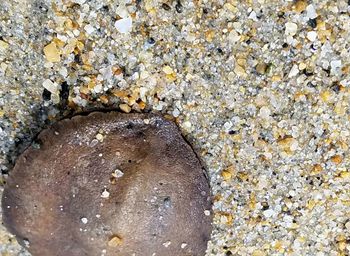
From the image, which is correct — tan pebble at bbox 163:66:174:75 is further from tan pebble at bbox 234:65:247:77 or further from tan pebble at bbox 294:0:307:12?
tan pebble at bbox 294:0:307:12

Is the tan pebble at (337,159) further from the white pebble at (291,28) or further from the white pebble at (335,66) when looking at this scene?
the white pebble at (291,28)

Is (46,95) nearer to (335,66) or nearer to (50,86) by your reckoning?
(50,86)

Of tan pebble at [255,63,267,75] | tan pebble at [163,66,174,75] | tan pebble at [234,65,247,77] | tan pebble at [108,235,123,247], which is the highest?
tan pebble at [255,63,267,75]

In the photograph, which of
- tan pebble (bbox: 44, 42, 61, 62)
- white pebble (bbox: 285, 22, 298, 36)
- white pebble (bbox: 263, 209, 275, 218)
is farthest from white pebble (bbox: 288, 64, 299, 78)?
tan pebble (bbox: 44, 42, 61, 62)

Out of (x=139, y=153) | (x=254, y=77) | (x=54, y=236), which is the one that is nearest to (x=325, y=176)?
(x=254, y=77)

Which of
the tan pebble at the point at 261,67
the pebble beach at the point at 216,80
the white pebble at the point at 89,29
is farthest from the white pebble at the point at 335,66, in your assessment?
the white pebble at the point at 89,29

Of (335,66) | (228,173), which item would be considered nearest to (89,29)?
(228,173)
